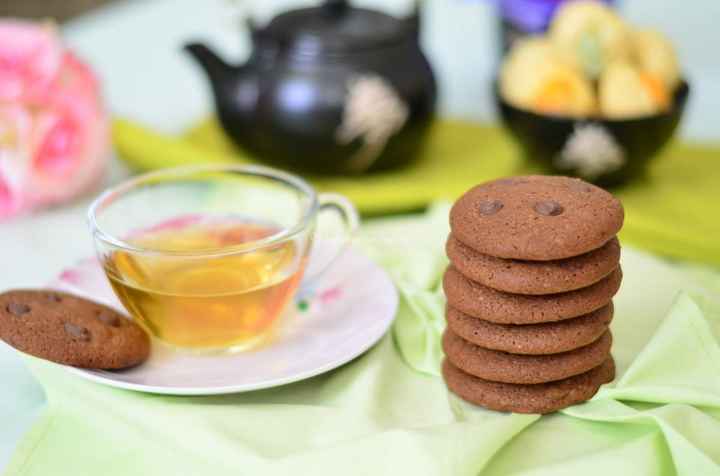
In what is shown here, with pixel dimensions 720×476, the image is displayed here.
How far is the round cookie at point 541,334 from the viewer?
2.01 ft

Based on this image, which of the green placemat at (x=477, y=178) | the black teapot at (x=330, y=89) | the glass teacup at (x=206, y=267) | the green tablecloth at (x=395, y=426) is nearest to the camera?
the green tablecloth at (x=395, y=426)

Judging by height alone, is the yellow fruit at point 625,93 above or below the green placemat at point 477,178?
above

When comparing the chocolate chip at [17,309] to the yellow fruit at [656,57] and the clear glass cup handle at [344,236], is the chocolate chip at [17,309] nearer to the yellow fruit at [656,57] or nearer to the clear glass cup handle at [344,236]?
the clear glass cup handle at [344,236]

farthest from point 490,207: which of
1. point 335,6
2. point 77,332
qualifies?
point 335,6

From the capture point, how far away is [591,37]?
101 centimetres

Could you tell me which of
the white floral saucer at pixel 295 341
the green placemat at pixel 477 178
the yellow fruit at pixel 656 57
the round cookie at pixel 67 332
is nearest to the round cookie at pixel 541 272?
the white floral saucer at pixel 295 341

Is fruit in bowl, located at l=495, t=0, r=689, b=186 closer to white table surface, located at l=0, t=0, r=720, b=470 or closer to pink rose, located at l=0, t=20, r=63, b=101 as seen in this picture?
white table surface, located at l=0, t=0, r=720, b=470

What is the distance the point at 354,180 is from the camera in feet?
3.70

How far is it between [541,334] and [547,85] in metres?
0.48

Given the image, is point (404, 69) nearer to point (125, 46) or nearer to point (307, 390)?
point (307, 390)

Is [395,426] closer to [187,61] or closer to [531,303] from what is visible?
[531,303]

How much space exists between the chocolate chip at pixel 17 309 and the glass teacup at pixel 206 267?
7cm

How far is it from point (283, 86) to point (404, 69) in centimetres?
14

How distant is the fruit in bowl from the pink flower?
47 cm
